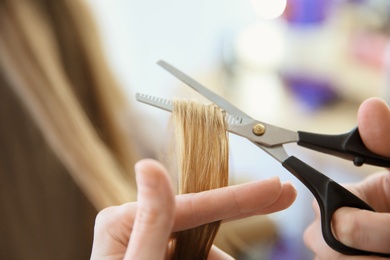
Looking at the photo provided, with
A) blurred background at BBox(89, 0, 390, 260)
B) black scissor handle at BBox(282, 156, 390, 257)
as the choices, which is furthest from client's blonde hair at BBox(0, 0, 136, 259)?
black scissor handle at BBox(282, 156, 390, 257)

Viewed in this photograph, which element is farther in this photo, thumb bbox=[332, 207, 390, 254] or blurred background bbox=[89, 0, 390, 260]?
blurred background bbox=[89, 0, 390, 260]

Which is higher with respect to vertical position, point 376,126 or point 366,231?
point 376,126

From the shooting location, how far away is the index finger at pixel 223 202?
0.47 meters

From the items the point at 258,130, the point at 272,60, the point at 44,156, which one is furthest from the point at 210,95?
the point at 272,60

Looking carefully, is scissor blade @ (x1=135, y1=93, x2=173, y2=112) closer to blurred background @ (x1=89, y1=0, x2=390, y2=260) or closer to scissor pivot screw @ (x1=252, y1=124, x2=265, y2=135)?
scissor pivot screw @ (x1=252, y1=124, x2=265, y2=135)

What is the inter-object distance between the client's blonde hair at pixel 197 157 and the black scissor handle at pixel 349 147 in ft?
0.35

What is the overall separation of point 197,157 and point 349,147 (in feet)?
0.58

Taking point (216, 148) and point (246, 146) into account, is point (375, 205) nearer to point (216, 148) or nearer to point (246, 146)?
point (216, 148)

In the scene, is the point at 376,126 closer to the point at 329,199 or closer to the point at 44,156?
the point at 329,199

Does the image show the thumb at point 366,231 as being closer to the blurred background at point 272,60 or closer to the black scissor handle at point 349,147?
the black scissor handle at point 349,147

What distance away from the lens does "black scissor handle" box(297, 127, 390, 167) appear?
1.75ft

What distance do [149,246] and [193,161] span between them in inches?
6.0

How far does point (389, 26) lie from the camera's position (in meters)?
1.47

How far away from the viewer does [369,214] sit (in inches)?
19.5
